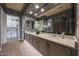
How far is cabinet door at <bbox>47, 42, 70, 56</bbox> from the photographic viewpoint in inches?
72.9

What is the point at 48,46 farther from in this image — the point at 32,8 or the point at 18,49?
the point at 32,8

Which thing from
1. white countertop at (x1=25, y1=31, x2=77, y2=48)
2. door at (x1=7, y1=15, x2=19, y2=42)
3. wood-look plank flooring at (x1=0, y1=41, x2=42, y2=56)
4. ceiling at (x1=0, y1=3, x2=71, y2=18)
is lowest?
wood-look plank flooring at (x1=0, y1=41, x2=42, y2=56)

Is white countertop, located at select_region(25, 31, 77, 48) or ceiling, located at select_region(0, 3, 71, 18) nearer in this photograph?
white countertop, located at select_region(25, 31, 77, 48)

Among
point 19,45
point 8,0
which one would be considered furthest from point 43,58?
point 8,0

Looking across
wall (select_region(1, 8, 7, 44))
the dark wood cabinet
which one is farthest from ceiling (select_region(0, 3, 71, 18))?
the dark wood cabinet

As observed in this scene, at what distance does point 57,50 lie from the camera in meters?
2.01

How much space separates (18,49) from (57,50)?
2.51 feet

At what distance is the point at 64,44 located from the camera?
1861 mm

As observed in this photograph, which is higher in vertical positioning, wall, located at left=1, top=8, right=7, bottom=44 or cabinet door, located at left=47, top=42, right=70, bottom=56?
wall, located at left=1, top=8, right=7, bottom=44

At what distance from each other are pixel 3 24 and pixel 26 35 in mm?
486

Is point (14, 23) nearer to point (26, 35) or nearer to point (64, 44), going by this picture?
point (26, 35)

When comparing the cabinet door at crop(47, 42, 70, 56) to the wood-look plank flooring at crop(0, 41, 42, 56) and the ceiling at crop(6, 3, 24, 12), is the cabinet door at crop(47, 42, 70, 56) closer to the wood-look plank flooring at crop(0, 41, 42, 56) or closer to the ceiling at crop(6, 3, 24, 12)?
the wood-look plank flooring at crop(0, 41, 42, 56)

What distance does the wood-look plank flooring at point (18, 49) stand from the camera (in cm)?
224

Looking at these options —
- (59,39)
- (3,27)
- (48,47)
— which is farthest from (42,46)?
(3,27)
